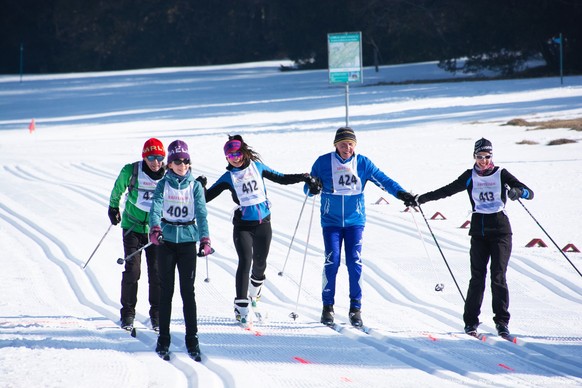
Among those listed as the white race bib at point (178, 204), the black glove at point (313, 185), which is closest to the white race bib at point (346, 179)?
the black glove at point (313, 185)

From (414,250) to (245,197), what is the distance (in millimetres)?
3821

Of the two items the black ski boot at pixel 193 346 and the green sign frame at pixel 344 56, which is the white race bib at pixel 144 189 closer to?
the black ski boot at pixel 193 346

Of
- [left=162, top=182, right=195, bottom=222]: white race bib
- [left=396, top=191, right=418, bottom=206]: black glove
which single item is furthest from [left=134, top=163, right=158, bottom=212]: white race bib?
[left=396, top=191, right=418, bottom=206]: black glove

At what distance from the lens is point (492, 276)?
727 centimetres

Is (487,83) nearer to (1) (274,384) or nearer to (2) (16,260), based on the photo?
(2) (16,260)

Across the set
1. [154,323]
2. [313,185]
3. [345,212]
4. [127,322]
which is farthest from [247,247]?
[127,322]

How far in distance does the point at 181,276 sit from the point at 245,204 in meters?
1.23

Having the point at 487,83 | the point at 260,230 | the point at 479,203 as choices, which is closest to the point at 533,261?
the point at 479,203

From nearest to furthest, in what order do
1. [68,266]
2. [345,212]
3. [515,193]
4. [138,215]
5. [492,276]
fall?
1. [515,193]
2. [492,276]
3. [138,215]
4. [345,212]
5. [68,266]

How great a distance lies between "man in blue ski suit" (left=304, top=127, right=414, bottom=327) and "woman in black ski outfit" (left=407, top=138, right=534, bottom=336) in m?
0.62

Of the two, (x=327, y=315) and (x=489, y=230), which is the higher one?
(x=489, y=230)

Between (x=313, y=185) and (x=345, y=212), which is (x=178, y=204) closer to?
(x=313, y=185)

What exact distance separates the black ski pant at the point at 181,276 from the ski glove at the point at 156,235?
10 cm

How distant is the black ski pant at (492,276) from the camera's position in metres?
7.21
